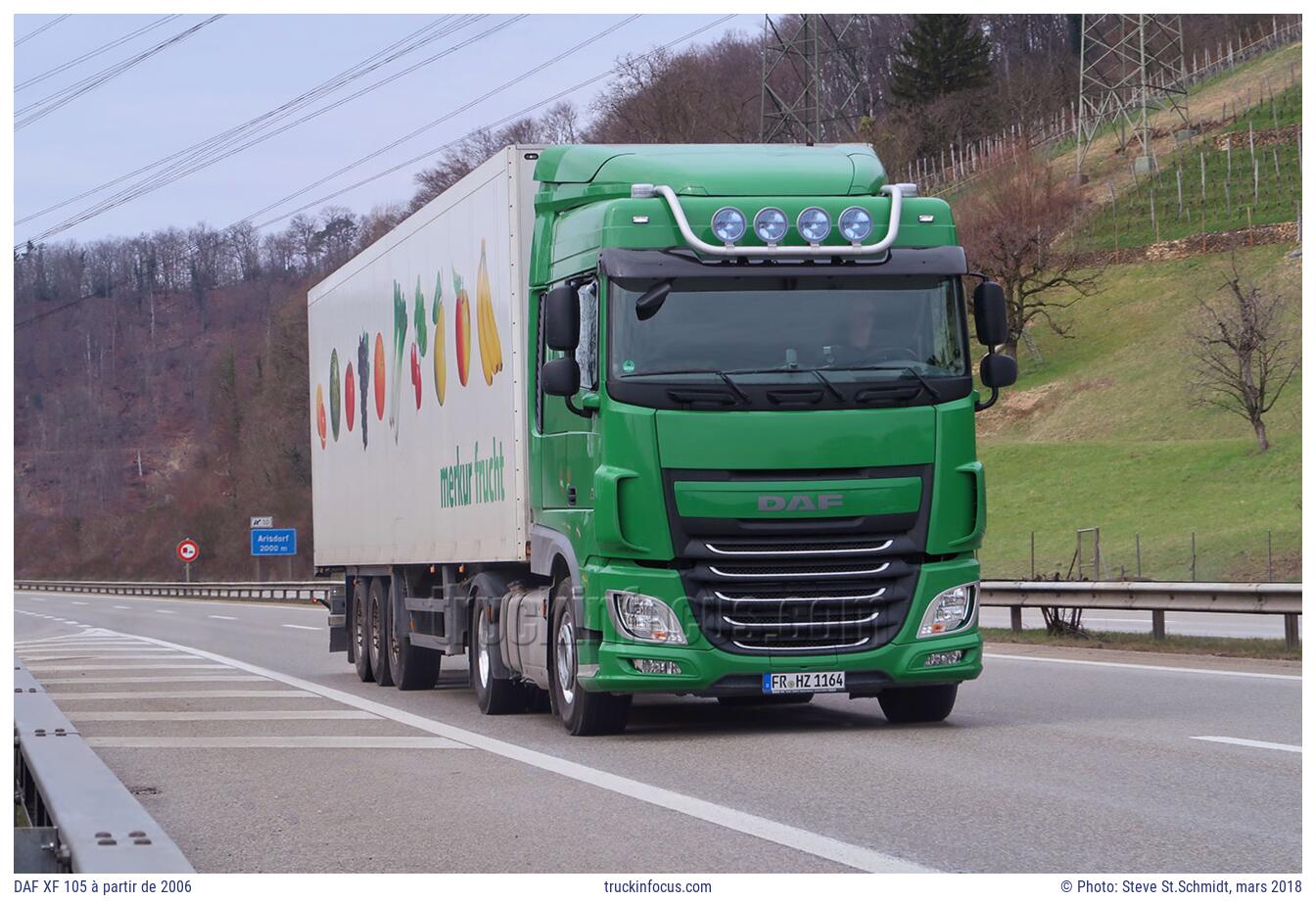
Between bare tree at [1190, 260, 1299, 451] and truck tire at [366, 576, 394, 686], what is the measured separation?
3561cm

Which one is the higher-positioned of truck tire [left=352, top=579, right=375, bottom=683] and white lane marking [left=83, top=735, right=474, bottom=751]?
truck tire [left=352, top=579, right=375, bottom=683]

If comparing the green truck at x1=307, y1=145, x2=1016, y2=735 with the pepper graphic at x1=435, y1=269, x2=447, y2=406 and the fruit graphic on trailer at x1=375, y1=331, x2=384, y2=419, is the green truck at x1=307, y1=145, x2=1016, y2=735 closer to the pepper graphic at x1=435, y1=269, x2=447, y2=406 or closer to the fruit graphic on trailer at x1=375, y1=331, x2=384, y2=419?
the pepper graphic at x1=435, y1=269, x2=447, y2=406

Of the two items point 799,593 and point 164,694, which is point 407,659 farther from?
point 799,593

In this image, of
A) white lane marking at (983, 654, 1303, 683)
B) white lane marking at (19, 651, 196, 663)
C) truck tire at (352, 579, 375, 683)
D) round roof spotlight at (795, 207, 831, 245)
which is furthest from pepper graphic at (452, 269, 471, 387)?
white lane marking at (19, 651, 196, 663)

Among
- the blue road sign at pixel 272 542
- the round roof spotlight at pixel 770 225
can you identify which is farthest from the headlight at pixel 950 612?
the blue road sign at pixel 272 542

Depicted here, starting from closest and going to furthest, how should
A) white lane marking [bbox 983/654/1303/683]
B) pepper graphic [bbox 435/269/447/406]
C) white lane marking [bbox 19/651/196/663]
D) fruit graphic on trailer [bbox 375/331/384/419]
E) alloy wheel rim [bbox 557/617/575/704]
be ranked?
alloy wheel rim [bbox 557/617/575/704] → pepper graphic [bbox 435/269/447/406] → white lane marking [bbox 983/654/1303/683] → fruit graphic on trailer [bbox 375/331/384/419] → white lane marking [bbox 19/651/196/663]

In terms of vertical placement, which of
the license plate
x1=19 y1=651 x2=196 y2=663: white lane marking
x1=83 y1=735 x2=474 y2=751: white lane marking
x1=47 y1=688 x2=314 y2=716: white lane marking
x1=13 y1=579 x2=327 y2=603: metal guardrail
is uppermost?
x1=13 y1=579 x2=327 y2=603: metal guardrail

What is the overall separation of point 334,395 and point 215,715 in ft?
20.5

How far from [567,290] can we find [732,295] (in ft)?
3.21

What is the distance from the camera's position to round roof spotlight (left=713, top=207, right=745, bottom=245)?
11.4 meters

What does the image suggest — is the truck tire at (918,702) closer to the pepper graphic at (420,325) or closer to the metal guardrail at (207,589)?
the pepper graphic at (420,325)

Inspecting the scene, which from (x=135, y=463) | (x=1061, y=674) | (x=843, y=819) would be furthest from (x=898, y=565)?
(x=135, y=463)

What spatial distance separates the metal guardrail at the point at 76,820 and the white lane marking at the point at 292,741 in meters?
2.58

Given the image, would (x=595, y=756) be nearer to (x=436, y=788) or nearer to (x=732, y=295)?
(x=436, y=788)
